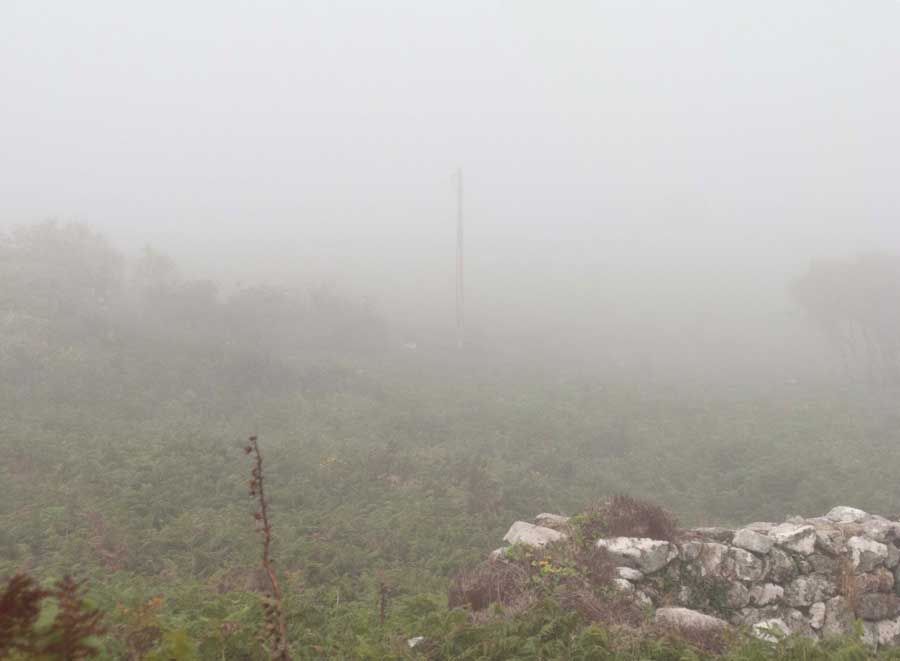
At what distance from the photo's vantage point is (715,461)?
1894cm

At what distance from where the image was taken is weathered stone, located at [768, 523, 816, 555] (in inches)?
351

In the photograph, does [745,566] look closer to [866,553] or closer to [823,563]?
[823,563]

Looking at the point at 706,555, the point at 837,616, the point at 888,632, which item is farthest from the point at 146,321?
the point at 888,632

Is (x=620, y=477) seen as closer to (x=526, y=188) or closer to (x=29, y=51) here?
(x=526, y=188)

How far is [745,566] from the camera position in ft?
28.4

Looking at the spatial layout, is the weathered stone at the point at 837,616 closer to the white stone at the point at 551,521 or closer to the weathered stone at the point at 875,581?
the weathered stone at the point at 875,581

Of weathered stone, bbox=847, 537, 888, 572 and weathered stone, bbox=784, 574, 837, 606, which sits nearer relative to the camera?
weathered stone, bbox=784, 574, 837, 606

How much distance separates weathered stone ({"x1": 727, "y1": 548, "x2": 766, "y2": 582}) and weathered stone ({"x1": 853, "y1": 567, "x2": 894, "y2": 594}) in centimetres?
122

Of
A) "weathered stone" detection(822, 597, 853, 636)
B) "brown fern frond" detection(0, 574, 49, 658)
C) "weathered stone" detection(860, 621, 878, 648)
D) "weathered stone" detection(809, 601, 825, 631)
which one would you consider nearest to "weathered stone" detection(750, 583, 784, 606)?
"weathered stone" detection(809, 601, 825, 631)

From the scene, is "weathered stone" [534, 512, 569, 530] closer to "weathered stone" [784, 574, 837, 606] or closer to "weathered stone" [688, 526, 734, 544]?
"weathered stone" [688, 526, 734, 544]

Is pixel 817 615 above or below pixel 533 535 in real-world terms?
below

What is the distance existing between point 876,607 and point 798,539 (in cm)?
119

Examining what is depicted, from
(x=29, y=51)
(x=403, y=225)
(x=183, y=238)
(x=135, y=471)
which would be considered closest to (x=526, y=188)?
(x=403, y=225)

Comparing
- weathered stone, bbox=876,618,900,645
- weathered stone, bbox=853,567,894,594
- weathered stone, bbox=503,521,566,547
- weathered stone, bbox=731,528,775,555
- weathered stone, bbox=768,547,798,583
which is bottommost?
weathered stone, bbox=876,618,900,645
